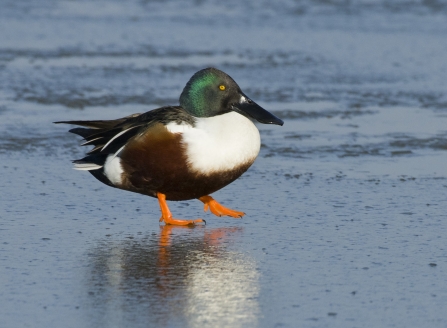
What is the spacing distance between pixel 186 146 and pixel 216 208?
0.48m

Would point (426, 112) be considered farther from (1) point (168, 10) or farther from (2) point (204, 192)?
(1) point (168, 10)

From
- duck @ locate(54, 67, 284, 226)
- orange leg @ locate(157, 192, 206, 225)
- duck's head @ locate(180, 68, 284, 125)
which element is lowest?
orange leg @ locate(157, 192, 206, 225)

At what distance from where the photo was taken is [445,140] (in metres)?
6.84

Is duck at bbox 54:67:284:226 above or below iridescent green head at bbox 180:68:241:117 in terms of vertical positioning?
below

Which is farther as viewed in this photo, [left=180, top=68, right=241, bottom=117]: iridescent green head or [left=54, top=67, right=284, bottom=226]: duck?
[left=180, top=68, right=241, bottom=117]: iridescent green head

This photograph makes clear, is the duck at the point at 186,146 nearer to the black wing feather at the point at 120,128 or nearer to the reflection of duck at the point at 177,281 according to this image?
the black wing feather at the point at 120,128

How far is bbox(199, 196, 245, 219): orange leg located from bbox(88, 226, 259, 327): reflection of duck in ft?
0.83

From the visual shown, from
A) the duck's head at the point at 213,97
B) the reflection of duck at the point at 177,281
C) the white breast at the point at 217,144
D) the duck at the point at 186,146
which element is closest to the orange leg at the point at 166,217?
the duck at the point at 186,146

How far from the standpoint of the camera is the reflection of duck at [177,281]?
3336 millimetres

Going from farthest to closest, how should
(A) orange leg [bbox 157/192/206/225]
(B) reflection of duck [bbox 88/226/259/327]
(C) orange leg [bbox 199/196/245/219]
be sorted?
Result: (C) orange leg [bbox 199/196/245/219], (A) orange leg [bbox 157/192/206/225], (B) reflection of duck [bbox 88/226/259/327]

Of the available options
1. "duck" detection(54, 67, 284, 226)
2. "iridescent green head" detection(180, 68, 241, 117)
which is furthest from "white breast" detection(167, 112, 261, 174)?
"iridescent green head" detection(180, 68, 241, 117)

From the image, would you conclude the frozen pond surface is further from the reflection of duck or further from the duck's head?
the duck's head

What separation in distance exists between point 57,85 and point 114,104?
1022 mm

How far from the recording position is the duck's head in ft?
16.4
